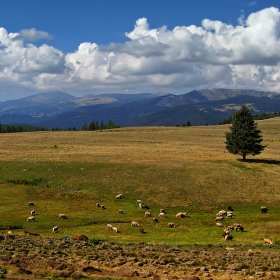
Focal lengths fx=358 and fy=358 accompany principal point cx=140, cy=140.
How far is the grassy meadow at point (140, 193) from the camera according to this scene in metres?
38.8

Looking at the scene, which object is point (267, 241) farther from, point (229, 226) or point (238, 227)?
point (229, 226)

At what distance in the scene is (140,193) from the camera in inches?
2158

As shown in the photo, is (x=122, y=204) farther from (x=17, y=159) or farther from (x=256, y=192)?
(x=17, y=159)

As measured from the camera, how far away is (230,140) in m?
72.6

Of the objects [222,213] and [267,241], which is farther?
[222,213]

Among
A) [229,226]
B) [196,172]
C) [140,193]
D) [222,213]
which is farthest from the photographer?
[196,172]

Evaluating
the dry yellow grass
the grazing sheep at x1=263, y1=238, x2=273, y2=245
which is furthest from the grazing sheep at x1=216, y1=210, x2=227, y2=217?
the grazing sheep at x1=263, y1=238, x2=273, y2=245

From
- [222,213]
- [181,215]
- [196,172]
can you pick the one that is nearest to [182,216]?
[181,215]

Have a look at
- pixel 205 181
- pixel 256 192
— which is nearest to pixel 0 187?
pixel 205 181

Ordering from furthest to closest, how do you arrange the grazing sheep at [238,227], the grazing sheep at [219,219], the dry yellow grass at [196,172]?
the dry yellow grass at [196,172] < the grazing sheep at [219,219] < the grazing sheep at [238,227]

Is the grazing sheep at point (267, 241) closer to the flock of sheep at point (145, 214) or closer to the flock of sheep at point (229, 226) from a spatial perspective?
the flock of sheep at point (229, 226)

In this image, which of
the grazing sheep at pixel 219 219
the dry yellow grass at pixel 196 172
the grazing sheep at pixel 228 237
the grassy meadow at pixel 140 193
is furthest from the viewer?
the dry yellow grass at pixel 196 172

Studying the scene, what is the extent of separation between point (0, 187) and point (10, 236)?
94.1 ft

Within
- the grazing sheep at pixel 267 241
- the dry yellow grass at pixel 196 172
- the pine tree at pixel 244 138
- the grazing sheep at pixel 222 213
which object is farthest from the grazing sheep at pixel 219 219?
the pine tree at pixel 244 138
